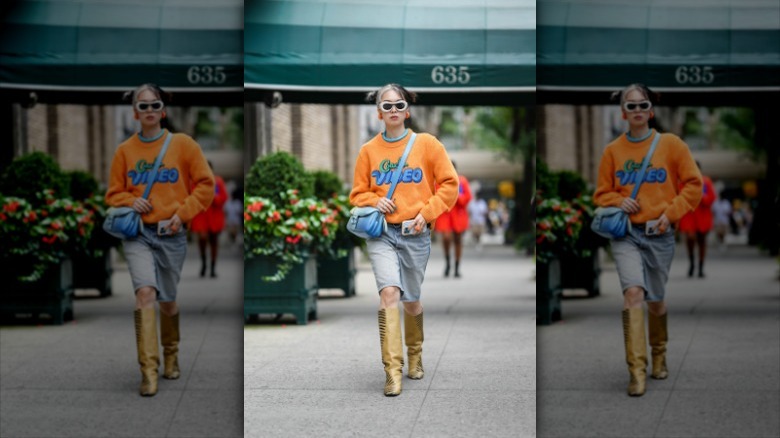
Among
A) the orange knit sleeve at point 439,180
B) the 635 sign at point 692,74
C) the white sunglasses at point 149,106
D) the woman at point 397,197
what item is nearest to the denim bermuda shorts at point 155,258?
the white sunglasses at point 149,106

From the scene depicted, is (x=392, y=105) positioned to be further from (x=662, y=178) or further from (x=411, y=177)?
(x=662, y=178)

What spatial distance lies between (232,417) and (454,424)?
135 centimetres

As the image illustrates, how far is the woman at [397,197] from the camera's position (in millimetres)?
4355

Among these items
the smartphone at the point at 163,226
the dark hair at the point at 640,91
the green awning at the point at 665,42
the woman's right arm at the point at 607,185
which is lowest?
the smartphone at the point at 163,226

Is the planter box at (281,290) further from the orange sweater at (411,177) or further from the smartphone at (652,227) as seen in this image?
the smartphone at (652,227)

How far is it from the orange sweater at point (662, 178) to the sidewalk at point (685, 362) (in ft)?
1.02

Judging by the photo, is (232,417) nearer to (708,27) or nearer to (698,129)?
(698,129)

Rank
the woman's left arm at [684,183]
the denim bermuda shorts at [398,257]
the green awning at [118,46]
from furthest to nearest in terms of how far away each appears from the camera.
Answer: the green awning at [118,46] → the woman's left arm at [684,183] → the denim bermuda shorts at [398,257]

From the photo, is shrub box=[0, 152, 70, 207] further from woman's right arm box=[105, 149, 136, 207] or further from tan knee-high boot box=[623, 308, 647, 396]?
tan knee-high boot box=[623, 308, 647, 396]

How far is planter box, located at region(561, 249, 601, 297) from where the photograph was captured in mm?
4832

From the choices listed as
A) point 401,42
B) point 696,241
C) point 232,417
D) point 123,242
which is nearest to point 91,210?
point 123,242

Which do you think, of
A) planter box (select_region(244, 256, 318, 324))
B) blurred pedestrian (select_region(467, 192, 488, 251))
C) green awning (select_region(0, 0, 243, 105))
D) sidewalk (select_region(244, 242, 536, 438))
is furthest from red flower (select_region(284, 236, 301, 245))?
blurred pedestrian (select_region(467, 192, 488, 251))

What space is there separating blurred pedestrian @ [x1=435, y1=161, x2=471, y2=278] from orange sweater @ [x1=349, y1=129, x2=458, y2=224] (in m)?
0.14

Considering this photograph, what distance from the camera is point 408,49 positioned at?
4691mm
